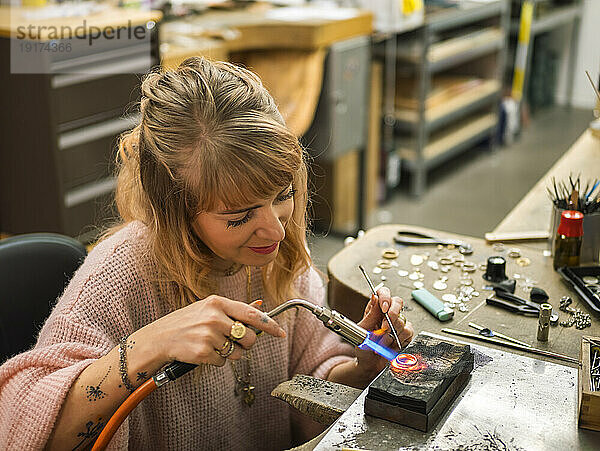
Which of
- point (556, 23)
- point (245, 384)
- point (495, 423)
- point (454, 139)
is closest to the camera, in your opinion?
point (495, 423)

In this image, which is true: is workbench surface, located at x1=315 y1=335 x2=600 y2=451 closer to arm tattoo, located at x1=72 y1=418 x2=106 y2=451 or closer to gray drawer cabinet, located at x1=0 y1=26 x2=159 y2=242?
arm tattoo, located at x1=72 y1=418 x2=106 y2=451

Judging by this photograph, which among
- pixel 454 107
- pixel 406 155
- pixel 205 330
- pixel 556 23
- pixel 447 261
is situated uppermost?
pixel 556 23

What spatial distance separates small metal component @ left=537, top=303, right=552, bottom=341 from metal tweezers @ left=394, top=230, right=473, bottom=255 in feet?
1.20

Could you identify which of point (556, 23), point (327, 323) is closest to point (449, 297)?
point (327, 323)

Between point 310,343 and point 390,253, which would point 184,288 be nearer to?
point 310,343

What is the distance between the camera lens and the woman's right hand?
1.07 meters

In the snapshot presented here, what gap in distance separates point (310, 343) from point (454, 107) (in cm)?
331

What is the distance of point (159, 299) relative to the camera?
1312 mm

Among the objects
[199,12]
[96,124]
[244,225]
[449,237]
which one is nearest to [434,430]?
[244,225]

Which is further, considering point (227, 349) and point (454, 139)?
point (454, 139)

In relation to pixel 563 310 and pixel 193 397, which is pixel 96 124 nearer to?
pixel 193 397

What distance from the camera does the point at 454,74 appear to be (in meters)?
5.04

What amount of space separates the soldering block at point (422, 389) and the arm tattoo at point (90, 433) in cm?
43

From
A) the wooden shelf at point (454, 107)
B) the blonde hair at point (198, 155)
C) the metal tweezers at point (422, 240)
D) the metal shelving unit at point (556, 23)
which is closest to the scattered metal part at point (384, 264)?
the metal tweezers at point (422, 240)
